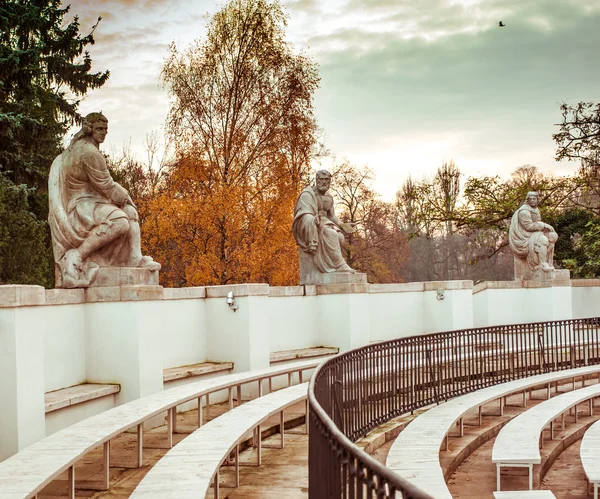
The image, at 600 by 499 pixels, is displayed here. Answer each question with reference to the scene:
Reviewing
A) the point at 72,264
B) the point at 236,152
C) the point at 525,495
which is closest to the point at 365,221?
the point at 236,152

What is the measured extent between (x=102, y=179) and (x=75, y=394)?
8.18 ft

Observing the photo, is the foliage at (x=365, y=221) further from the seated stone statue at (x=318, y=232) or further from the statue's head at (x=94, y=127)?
→ the statue's head at (x=94, y=127)

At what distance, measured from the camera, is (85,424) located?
6391 mm

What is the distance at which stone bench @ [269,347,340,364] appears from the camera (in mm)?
12148

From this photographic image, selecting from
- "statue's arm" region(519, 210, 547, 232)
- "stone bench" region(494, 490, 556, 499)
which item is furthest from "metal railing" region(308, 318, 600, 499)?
"statue's arm" region(519, 210, 547, 232)

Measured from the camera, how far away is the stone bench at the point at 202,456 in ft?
15.8

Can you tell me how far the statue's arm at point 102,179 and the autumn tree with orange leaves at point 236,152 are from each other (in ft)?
49.3

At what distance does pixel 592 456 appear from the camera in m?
7.56

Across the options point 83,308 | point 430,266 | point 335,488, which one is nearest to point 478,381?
point 83,308

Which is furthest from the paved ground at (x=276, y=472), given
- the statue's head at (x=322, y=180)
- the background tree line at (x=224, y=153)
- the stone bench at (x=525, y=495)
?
the background tree line at (x=224, y=153)

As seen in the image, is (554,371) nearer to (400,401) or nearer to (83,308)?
(400,401)

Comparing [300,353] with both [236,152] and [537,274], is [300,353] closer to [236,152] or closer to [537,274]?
[537,274]

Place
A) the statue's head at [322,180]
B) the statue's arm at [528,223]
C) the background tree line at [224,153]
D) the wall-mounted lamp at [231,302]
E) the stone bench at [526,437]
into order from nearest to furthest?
the stone bench at [526,437]
the wall-mounted lamp at [231,302]
the statue's head at [322,180]
the statue's arm at [528,223]
the background tree line at [224,153]

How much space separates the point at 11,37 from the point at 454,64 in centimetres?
1515
